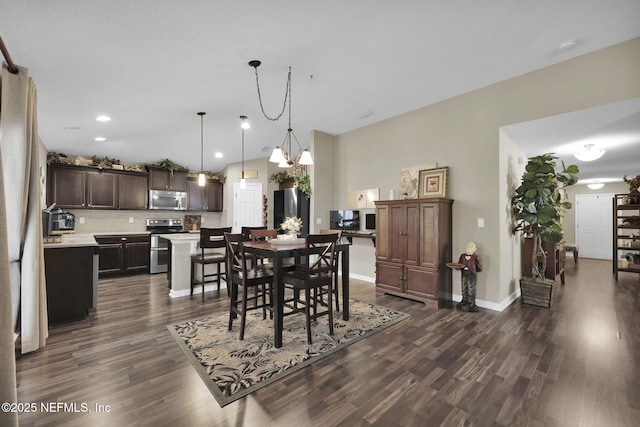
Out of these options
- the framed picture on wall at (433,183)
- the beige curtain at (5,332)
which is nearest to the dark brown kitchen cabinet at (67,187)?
the beige curtain at (5,332)

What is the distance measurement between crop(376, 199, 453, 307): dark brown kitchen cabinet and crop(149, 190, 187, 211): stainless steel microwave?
488cm

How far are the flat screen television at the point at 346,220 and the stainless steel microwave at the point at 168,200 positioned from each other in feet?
12.4

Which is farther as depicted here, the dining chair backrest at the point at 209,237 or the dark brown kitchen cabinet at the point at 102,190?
the dark brown kitchen cabinet at the point at 102,190

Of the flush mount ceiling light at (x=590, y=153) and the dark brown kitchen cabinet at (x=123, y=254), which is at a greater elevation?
the flush mount ceiling light at (x=590, y=153)

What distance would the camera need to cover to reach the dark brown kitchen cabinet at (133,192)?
237 inches

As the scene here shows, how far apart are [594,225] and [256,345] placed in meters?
11.1

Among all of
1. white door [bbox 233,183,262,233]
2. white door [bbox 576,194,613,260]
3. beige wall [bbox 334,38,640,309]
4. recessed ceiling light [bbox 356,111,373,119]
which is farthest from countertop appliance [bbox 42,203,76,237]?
white door [bbox 576,194,613,260]

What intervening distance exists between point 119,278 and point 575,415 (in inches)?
265

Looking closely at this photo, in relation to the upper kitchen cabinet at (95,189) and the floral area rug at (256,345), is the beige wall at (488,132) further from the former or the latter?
the upper kitchen cabinet at (95,189)

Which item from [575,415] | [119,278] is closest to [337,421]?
[575,415]

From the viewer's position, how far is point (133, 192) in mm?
6164

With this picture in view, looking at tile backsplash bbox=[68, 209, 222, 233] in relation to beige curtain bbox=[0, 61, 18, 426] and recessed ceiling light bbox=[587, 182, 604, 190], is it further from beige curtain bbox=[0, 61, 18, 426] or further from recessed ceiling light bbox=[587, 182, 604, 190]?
recessed ceiling light bbox=[587, 182, 604, 190]

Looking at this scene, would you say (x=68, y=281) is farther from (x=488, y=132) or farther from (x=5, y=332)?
(x=488, y=132)

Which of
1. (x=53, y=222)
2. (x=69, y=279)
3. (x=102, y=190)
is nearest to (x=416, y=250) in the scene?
(x=69, y=279)
